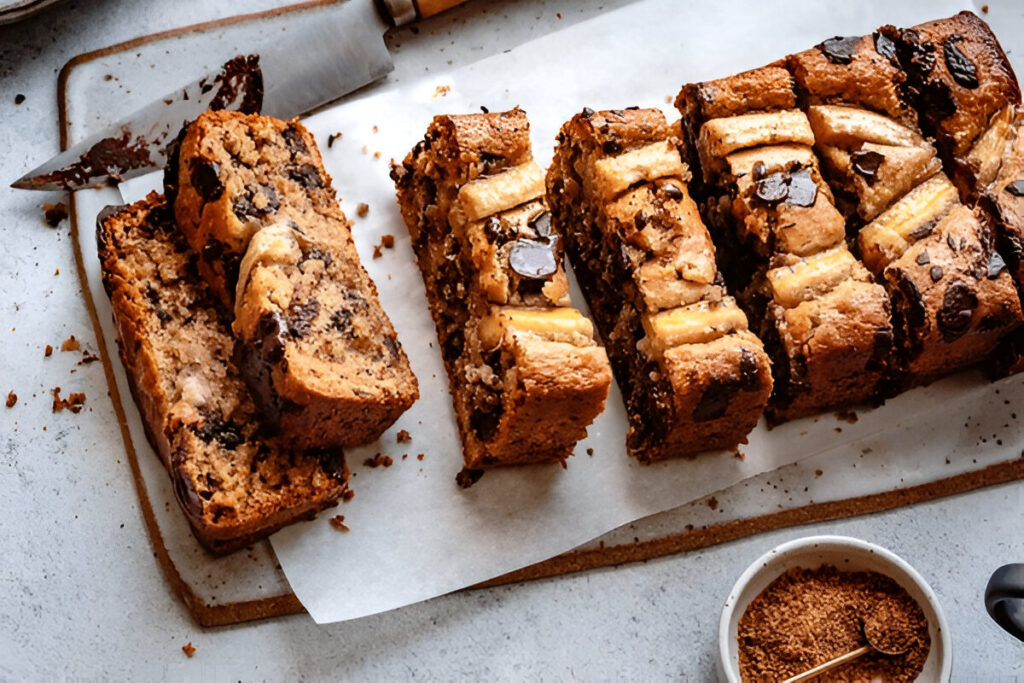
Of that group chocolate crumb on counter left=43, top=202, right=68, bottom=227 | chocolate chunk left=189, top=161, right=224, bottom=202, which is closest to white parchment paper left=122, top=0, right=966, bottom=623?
chocolate crumb on counter left=43, top=202, right=68, bottom=227

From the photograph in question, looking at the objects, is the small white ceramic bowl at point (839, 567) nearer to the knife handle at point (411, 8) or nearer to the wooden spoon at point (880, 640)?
the wooden spoon at point (880, 640)

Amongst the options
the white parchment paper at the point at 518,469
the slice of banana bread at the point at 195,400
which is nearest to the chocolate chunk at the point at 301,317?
the slice of banana bread at the point at 195,400

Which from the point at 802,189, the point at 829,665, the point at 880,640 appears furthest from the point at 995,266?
the point at 829,665

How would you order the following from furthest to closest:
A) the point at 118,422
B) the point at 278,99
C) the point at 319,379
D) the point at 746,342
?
the point at 278,99
the point at 118,422
the point at 746,342
the point at 319,379

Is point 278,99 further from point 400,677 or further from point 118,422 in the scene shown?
point 400,677

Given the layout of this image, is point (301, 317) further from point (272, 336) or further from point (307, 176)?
point (307, 176)

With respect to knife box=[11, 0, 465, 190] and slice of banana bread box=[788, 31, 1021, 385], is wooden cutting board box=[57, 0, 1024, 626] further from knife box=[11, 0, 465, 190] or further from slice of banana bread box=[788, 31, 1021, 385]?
slice of banana bread box=[788, 31, 1021, 385]

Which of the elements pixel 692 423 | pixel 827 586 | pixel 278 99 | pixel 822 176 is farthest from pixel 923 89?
pixel 278 99
